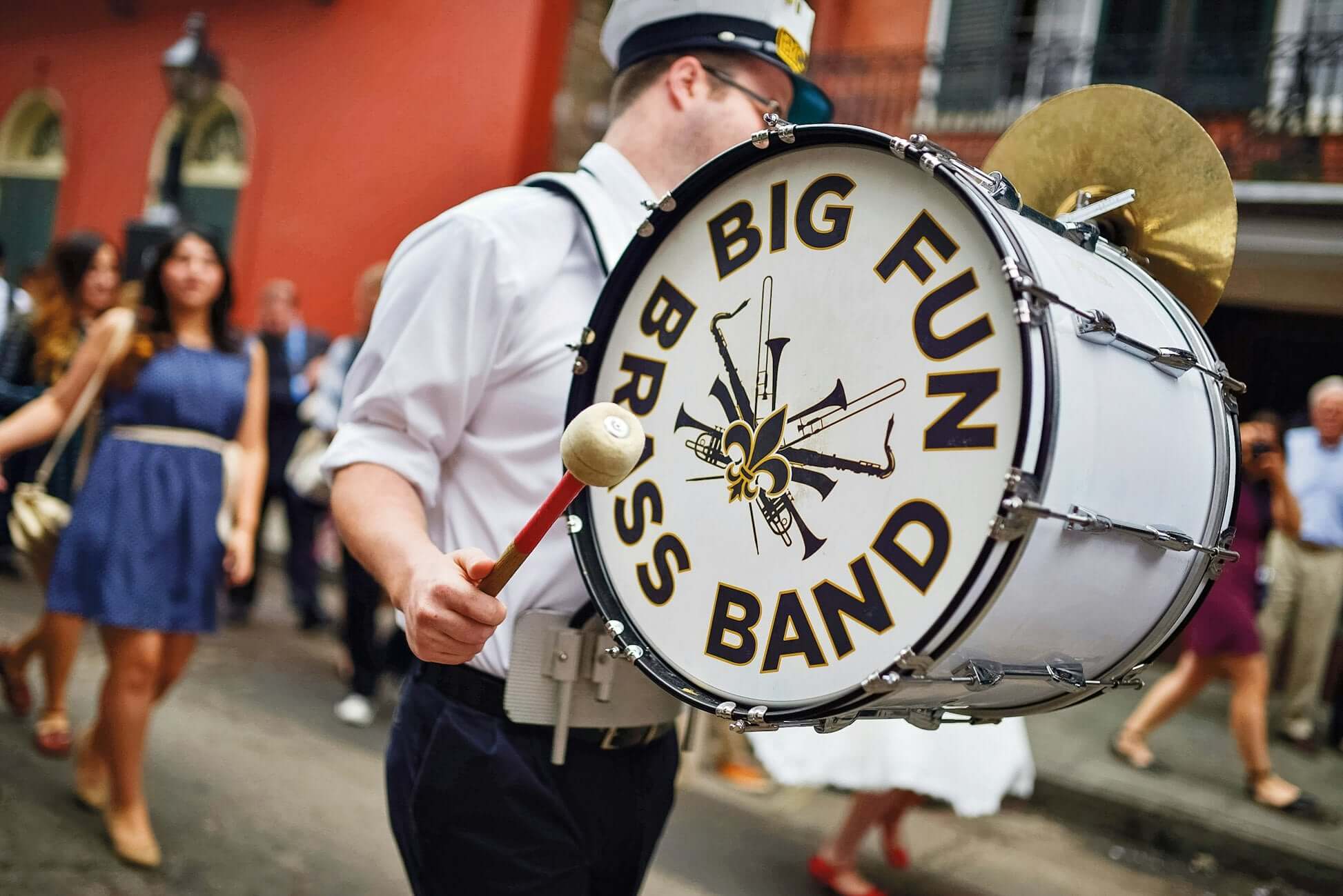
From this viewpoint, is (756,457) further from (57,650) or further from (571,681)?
(57,650)

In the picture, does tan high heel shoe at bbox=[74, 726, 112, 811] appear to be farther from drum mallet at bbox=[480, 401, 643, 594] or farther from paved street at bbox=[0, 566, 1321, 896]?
drum mallet at bbox=[480, 401, 643, 594]

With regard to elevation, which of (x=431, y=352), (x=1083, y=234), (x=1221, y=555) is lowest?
(x=1221, y=555)

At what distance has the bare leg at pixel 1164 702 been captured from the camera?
501 centimetres

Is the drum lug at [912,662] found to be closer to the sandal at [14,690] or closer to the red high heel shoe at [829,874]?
the red high heel shoe at [829,874]

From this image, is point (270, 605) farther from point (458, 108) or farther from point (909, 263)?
point (909, 263)

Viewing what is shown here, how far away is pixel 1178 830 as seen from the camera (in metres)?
4.76

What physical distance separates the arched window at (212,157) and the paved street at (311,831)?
617cm

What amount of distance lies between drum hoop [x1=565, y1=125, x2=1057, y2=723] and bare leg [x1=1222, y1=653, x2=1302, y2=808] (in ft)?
14.2

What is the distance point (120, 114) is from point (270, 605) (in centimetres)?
705

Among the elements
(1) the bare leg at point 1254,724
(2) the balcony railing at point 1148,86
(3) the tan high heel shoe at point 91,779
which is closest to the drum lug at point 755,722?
(3) the tan high heel shoe at point 91,779

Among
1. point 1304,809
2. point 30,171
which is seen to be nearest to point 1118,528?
point 1304,809

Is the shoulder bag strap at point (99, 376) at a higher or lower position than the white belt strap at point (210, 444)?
higher

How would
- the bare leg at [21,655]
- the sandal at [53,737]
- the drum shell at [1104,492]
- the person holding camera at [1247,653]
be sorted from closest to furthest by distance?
the drum shell at [1104,492]
the sandal at [53,737]
the bare leg at [21,655]
the person holding camera at [1247,653]

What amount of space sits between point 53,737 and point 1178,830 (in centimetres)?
433
